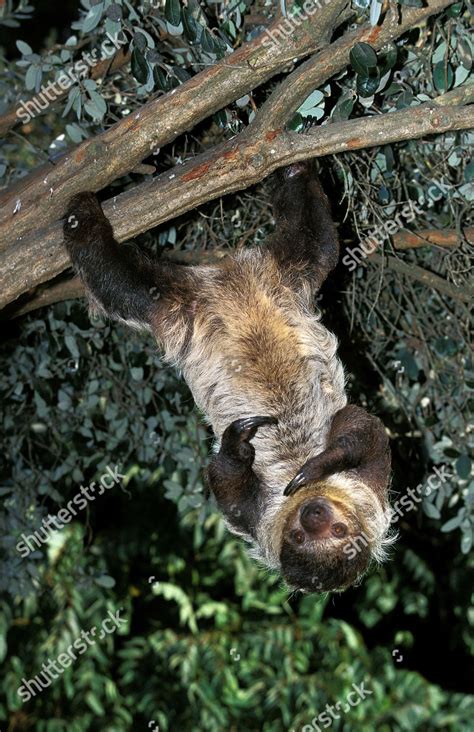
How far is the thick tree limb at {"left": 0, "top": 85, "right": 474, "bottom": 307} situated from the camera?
2.52 metres

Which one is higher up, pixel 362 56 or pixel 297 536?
pixel 362 56

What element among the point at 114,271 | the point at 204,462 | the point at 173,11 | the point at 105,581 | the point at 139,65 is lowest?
the point at 105,581

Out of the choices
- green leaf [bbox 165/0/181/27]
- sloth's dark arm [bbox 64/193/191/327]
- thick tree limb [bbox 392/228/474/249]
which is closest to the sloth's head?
sloth's dark arm [bbox 64/193/191/327]

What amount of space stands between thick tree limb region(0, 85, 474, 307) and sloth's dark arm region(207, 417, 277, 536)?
900 mm

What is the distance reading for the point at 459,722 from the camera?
6.54 meters

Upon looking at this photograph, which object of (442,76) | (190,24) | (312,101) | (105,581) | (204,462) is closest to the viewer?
(312,101)

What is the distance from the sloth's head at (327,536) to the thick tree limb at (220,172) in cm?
136

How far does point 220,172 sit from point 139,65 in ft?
2.64

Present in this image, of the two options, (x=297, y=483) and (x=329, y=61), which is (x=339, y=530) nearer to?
(x=297, y=483)

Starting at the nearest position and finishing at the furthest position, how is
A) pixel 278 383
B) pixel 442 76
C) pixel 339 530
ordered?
pixel 442 76
pixel 339 530
pixel 278 383

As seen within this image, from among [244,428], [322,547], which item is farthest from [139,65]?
[322,547]

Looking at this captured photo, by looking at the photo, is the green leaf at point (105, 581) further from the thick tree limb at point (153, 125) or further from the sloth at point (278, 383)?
the thick tree limb at point (153, 125)

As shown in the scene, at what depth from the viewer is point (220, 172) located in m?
2.75

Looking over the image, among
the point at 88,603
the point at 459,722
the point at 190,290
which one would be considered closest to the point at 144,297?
the point at 190,290
